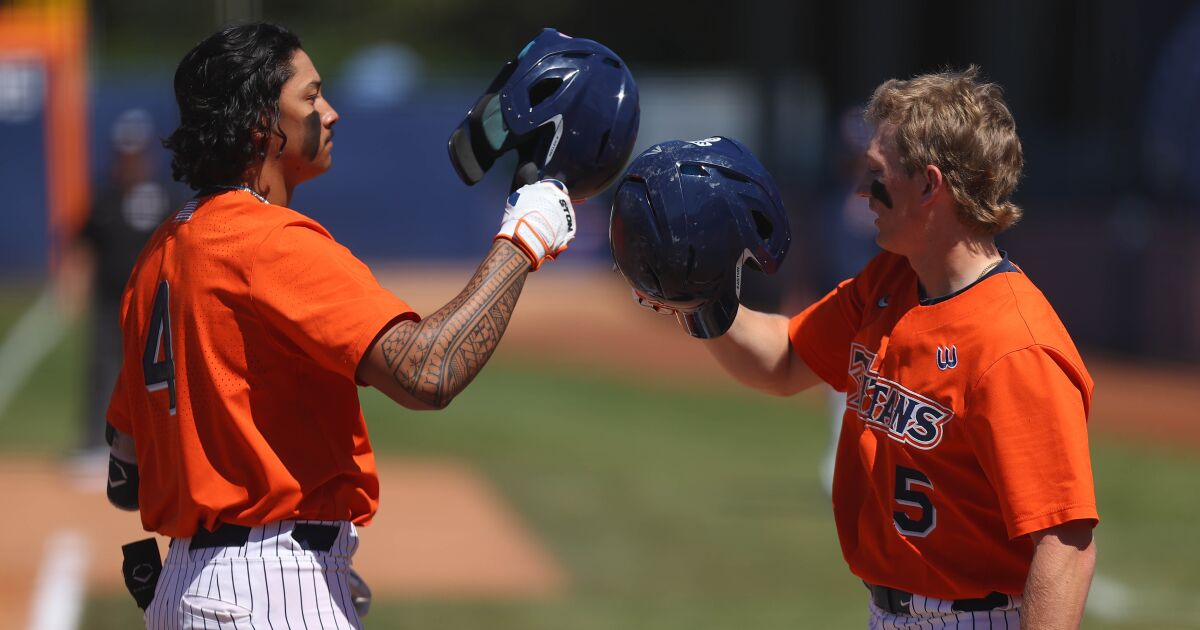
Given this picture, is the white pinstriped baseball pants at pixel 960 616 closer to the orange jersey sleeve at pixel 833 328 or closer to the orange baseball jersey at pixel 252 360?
the orange jersey sleeve at pixel 833 328

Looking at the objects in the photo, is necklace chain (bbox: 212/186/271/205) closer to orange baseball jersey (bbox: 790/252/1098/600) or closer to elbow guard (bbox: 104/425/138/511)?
elbow guard (bbox: 104/425/138/511)

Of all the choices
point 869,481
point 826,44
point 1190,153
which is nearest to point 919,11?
point 826,44

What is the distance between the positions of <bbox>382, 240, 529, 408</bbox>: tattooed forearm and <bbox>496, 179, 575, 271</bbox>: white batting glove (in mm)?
33

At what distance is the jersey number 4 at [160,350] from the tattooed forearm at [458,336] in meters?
0.58

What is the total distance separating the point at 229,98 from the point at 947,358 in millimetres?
1775

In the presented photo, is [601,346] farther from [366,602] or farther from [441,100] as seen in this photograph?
[366,602]

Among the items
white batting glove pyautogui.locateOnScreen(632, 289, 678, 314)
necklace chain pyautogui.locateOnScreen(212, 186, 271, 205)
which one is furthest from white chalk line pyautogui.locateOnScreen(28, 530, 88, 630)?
white batting glove pyautogui.locateOnScreen(632, 289, 678, 314)

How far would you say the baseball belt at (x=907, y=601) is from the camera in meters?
3.08

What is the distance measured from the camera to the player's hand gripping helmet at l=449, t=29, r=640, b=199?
130 inches

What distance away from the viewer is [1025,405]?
9.32 feet

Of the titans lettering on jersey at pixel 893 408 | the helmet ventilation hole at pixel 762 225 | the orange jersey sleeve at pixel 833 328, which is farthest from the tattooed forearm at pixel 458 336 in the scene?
the orange jersey sleeve at pixel 833 328

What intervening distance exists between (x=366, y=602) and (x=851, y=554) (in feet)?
4.23

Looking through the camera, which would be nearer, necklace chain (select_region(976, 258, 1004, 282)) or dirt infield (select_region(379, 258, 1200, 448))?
necklace chain (select_region(976, 258, 1004, 282))

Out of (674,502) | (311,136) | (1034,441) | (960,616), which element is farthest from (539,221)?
(674,502)
